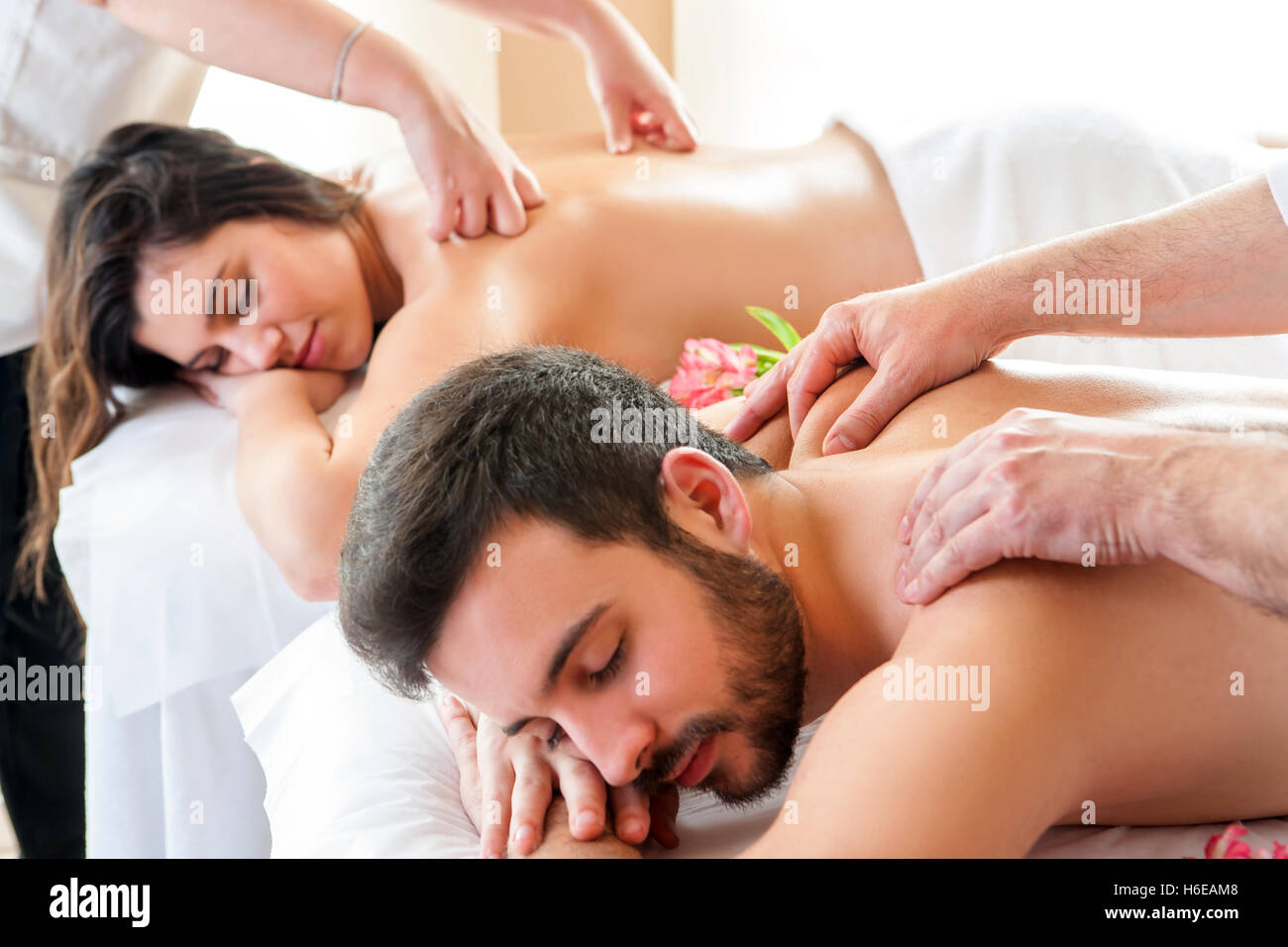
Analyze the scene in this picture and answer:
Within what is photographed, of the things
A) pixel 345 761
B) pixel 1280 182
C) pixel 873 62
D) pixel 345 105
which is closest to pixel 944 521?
pixel 1280 182

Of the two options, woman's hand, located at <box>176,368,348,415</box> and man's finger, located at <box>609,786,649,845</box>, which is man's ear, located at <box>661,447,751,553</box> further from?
woman's hand, located at <box>176,368,348,415</box>

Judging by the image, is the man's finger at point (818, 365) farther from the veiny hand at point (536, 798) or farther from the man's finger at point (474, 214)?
the man's finger at point (474, 214)

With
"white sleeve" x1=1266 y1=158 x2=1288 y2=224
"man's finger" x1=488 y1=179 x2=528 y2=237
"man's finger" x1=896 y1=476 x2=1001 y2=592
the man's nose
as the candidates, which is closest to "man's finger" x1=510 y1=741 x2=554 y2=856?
the man's nose

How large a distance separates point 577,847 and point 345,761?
0.32 metres

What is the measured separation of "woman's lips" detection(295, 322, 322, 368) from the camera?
6.44ft

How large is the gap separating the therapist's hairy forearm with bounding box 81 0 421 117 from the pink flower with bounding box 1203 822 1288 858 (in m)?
1.45

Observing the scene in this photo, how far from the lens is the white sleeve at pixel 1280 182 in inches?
45.4

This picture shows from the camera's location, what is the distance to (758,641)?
100 cm

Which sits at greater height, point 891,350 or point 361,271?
point 361,271

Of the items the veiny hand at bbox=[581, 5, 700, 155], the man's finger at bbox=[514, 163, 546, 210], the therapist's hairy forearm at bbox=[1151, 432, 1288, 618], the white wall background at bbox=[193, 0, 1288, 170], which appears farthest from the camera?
the white wall background at bbox=[193, 0, 1288, 170]

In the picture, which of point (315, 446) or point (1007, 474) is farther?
point (315, 446)

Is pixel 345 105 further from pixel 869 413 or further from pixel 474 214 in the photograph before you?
pixel 869 413

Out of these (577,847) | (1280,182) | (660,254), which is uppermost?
(660,254)
